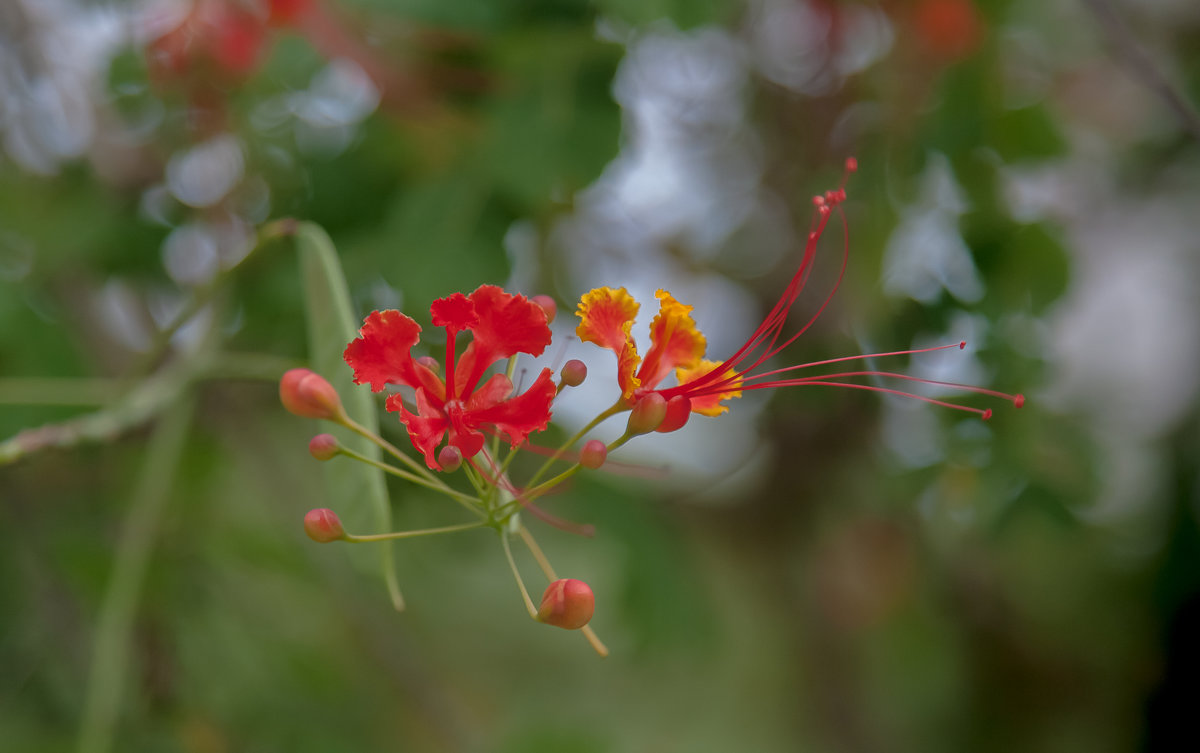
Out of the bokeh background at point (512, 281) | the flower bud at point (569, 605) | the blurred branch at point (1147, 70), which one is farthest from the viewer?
the bokeh background at point (512, 281)

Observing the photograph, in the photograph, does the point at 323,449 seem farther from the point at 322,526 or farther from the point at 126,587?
the point at 126,587

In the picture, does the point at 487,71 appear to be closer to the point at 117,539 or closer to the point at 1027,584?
the point at 117,539

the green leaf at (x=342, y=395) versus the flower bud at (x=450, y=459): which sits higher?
the flower bud at (x=450, y=459)

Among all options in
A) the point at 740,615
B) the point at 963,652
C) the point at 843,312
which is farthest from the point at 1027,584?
the point at 843,312

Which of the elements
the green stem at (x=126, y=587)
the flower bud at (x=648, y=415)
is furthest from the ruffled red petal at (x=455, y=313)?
the green stem at (x=126, y=587)

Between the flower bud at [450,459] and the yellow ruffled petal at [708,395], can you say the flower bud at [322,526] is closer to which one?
the flower bud at [450,459]

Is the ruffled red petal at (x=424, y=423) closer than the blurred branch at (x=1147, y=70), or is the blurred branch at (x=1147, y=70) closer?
the ruffled red petal at (x=424, y=423)

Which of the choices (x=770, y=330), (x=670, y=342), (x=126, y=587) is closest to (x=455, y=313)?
(x=670, y=342)
